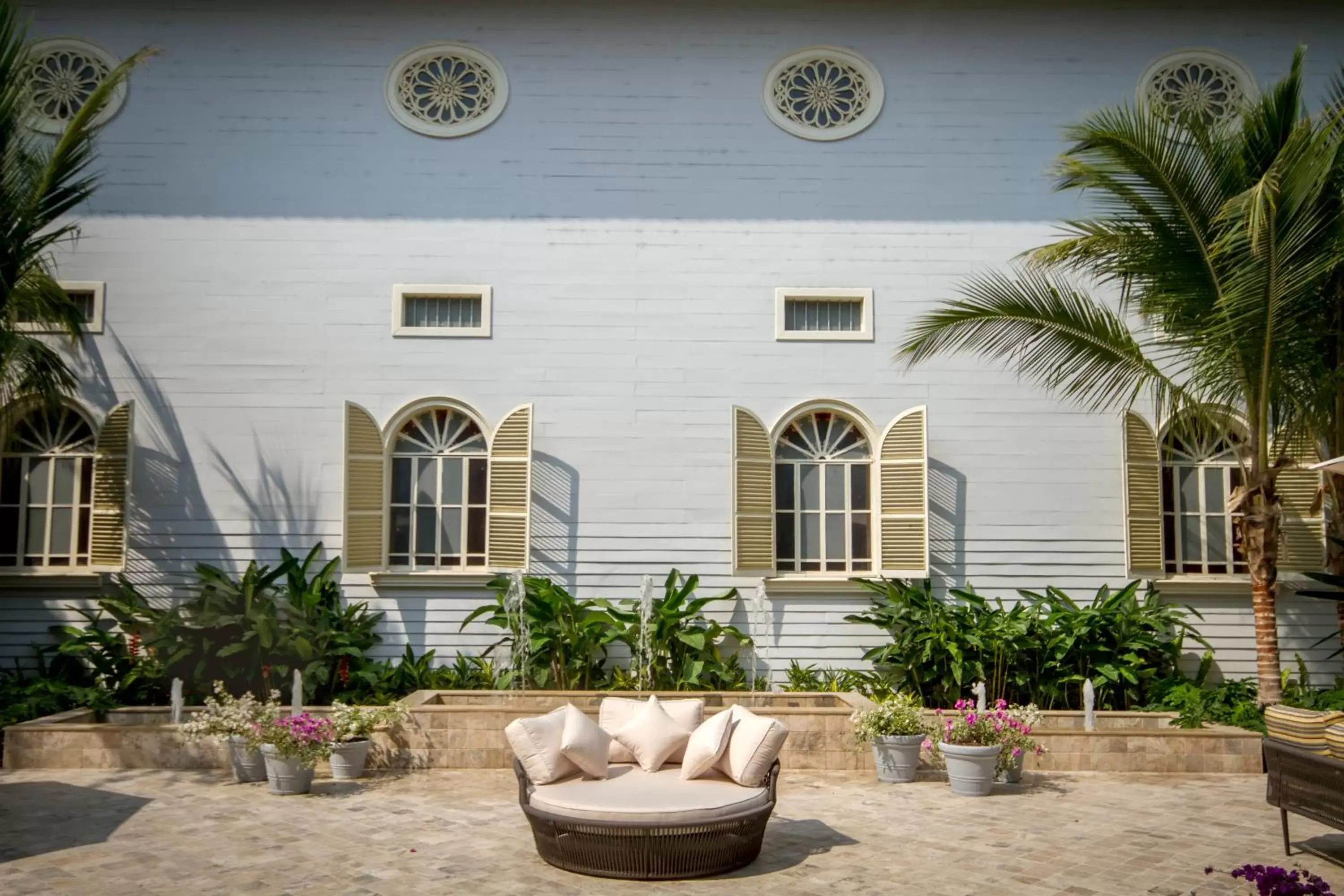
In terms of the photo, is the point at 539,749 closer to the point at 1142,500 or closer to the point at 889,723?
the point at 889,723

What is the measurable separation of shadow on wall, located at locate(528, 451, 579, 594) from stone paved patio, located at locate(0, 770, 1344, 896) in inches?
106

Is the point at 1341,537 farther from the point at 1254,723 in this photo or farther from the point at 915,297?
the point at 915,297

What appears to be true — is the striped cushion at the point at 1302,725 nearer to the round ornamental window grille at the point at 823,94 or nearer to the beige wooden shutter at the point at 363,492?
the round ornamental window grille at the point at 823,94

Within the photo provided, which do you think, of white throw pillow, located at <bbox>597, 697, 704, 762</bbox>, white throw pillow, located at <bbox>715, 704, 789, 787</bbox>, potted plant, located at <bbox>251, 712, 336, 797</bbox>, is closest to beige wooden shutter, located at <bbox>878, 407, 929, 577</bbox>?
white throw pillow, located at <bbox>597, 697, 704, 762</bbox>

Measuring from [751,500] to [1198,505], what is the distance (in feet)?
13.9

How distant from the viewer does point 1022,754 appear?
8.01 metres

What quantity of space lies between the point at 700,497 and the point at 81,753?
5397mm

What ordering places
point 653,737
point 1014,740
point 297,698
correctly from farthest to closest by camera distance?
1. point 297,698
2. point 1014,740
3. point 653,737

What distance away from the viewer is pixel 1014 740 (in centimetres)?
782

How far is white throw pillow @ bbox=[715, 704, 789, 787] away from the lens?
20.1ft

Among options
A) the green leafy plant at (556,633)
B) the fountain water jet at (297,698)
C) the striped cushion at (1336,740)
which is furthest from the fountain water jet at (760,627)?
the striped cushion at (1336,740)

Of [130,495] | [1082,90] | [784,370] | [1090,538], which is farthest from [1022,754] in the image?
[130,495]

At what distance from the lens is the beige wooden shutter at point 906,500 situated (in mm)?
10609

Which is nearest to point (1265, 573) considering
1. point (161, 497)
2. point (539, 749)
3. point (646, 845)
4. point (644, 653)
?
point (644, 653)
